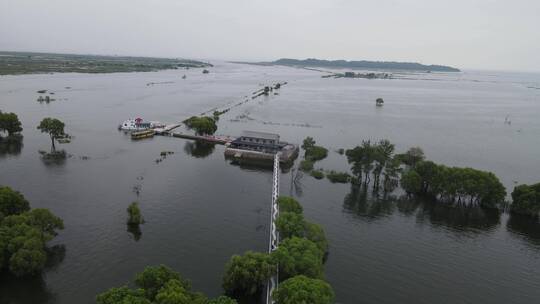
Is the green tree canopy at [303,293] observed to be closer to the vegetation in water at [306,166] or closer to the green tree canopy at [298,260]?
the green tree canopy at [298,260]

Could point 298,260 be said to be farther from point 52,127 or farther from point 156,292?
point 52,127

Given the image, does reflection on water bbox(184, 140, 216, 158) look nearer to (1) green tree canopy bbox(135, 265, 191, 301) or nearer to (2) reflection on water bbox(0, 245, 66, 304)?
(2) reflection on water bbox(0, 245, 66, 304)

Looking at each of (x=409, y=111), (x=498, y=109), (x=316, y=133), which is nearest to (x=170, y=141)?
(x=316, y=133)

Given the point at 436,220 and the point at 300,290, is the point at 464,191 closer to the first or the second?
the point at 436,220

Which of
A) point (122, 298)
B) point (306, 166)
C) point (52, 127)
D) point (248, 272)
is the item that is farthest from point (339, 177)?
point (52, 127)

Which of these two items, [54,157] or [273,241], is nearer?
[273,241]

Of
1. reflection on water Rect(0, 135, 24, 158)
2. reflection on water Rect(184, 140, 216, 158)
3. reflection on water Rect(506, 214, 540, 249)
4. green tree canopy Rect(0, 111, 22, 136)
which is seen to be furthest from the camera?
green tree canopy Rect(0, 111, 22, 136)

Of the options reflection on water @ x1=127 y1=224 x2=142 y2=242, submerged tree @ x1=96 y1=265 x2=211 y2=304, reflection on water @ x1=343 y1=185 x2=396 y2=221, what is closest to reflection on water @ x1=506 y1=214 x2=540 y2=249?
reflection on water @ x1=343 y1=185 x2=396 y2=221
